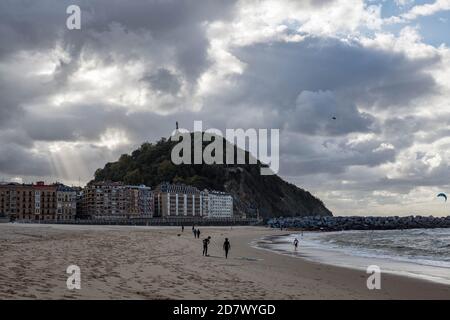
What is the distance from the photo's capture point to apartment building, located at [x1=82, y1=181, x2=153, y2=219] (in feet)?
600

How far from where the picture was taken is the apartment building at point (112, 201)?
600ft

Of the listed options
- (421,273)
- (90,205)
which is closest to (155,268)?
(421,273)

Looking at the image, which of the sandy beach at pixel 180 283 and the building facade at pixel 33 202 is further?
the building facade at pixel 33 202

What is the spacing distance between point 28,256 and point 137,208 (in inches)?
6736

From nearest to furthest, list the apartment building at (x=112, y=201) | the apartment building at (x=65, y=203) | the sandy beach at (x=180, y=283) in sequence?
the sandy beach at (x=180, y=283) → the apartment building at (x=65, y=203) → the apartment building at (x=112, y=201)

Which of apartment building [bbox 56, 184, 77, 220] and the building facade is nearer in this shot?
→ the building facade

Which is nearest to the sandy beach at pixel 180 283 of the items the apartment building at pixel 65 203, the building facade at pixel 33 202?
the building facade at pixel 33 202

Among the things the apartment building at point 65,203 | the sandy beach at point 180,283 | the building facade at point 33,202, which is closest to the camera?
the sandy beach at point 180,283

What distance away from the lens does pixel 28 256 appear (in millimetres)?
23453

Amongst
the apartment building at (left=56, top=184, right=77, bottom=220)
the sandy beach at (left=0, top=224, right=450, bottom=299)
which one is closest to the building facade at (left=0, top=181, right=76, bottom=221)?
the apartment building at (left=56, top=184, right=77, bottom=220)

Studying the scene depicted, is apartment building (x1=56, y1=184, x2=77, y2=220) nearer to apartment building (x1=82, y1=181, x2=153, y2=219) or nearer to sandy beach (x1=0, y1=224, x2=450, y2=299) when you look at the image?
apartment building (x1=82, y1=181, x2=153, y2=219)

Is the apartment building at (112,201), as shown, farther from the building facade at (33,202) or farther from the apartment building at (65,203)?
the building facade at (33,202)

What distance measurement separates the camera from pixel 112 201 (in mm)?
185625

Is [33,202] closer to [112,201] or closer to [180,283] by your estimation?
[112,201]
